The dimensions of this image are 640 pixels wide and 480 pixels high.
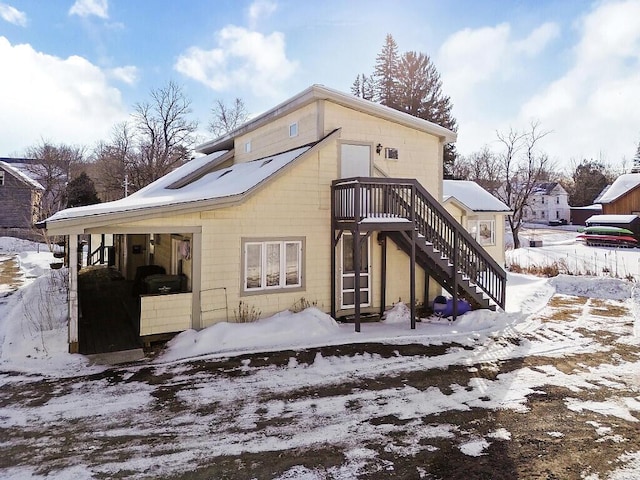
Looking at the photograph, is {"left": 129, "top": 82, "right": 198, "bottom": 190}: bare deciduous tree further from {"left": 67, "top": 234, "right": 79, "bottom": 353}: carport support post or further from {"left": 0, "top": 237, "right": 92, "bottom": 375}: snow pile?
{"left": 67, "top": 234, "right": 79, "bottom": 353}: carport support post

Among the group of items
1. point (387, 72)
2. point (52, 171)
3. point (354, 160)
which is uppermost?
point (387, 72)

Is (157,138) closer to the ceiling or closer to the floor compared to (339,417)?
closer to the ceiling

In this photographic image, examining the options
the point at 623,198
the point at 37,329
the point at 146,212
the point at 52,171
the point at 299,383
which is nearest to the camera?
the point at 299,383

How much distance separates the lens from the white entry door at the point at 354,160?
37.7ft

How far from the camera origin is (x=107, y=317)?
1045 centimetres

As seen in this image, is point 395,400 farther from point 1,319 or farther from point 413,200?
point 1,319

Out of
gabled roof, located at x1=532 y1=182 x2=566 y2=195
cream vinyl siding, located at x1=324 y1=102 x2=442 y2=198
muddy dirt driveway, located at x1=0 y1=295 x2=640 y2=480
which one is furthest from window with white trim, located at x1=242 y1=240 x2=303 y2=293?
gabled roof, located at x1=532 y1=182 x2=566 y2=195

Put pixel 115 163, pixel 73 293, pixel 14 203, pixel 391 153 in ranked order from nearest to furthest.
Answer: pixel 73 293 < pixel 391 153 < pixel 14 203 < pixel 115 163

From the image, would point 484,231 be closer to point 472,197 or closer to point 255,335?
point 472,197

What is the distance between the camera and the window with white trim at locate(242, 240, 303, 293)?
33.1 ft

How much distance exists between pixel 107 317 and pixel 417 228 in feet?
27.3

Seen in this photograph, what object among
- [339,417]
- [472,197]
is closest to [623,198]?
[472,197]

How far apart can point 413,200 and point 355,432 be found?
260 inches

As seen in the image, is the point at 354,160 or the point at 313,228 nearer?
the point at 313,228
